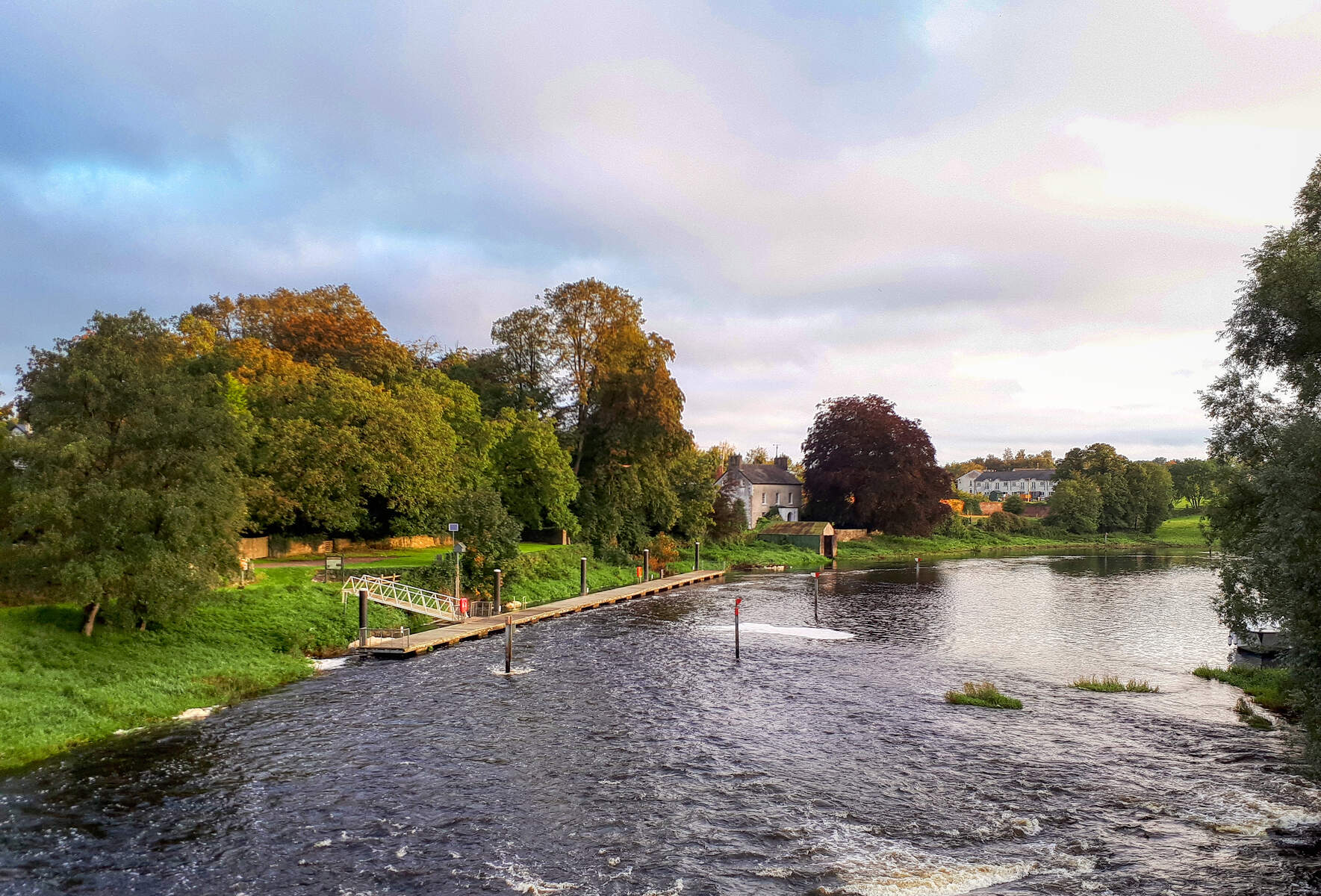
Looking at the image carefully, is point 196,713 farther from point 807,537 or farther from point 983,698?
point 807,537

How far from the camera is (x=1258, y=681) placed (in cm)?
2703

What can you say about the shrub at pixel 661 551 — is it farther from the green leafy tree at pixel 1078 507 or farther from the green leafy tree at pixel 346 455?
the green leafy tree at pixel 1078 507

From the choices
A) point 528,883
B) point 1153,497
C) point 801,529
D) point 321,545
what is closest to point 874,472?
point 801,529

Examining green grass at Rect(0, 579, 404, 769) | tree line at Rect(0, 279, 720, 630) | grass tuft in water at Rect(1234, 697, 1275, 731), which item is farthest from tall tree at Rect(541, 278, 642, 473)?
grass tuft in water at Rect(1234, 697, 1275, 731)

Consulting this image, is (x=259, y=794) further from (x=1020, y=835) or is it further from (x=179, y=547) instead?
(x=1020, y=835)

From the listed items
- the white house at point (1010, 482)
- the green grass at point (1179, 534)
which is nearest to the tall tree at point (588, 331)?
the green grass at point (1179, 534)

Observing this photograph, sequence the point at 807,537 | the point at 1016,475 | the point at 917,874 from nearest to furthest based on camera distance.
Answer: the point at 917,874, the point at 807,537, the point at 1016,475

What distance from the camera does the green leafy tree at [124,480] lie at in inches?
901

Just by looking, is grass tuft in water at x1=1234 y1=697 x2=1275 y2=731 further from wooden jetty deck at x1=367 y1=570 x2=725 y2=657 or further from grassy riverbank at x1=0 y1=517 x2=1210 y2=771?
grassy riverbank at x1=0 y1=517 x2=1210 y2=771

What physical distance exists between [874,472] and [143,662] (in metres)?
76.8

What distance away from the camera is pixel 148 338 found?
2603 cm

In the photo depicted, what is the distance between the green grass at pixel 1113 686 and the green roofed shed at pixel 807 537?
174ft

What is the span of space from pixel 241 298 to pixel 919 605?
52.3 metres

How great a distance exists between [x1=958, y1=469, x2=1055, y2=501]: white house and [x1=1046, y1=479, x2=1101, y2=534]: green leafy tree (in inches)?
2274
